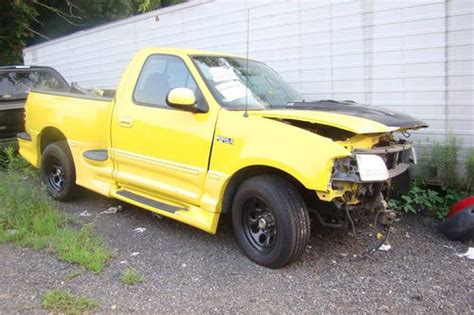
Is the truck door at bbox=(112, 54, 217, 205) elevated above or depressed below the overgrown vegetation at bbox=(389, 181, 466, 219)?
above

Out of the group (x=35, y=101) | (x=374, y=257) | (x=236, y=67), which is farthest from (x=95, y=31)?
(x=374, y=257)

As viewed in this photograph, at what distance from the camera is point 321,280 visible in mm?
4215

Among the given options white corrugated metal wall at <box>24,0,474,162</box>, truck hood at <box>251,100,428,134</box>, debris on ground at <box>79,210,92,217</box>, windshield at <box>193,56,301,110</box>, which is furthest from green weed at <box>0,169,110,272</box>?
white corrugated metal wall at <box>24,0,474,162</box>

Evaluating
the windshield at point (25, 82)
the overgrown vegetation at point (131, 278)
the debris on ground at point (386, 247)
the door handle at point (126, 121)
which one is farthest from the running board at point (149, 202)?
the windshield at point (25, 82)

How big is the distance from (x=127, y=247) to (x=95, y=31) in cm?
775

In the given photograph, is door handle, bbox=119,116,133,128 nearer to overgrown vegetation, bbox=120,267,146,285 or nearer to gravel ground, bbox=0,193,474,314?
gravel ground, bbox=0,193,474,314

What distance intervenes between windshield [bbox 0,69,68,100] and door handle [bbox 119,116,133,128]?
3.98m

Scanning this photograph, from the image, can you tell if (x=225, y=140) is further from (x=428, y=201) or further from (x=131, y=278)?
(x=428, y=201)

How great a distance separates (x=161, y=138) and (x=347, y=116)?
1.83m

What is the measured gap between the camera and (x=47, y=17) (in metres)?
18.0

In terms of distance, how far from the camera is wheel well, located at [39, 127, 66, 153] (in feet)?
21.9

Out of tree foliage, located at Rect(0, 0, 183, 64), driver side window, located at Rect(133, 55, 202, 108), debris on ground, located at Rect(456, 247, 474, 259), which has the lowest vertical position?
debris on ground, located at Rect(456, 247, 474, 259)

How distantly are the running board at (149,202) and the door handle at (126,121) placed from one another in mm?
742

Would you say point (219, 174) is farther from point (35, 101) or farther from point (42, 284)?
point (35, 101)
